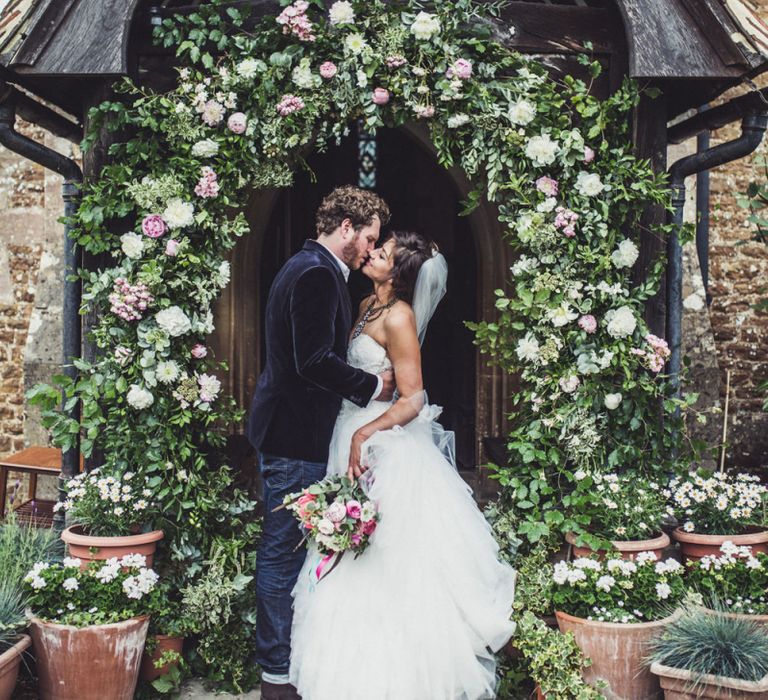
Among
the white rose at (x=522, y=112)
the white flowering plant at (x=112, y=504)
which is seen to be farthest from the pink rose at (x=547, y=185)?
the white flowering plant at (x=112, y=504)

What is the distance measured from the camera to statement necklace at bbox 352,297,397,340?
12.9 feet

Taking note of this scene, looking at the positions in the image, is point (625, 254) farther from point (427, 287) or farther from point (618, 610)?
point (618, 610)

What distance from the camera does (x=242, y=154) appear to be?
4074mm

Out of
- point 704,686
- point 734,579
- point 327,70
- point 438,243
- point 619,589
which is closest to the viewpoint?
point 704,686

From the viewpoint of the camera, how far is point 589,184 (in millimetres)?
3984

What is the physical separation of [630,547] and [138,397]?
102 inches

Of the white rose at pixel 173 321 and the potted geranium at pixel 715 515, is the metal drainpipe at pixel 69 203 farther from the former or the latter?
the potted geranium at pixel 715 515

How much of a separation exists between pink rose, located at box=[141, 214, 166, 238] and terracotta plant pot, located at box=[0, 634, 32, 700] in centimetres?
202

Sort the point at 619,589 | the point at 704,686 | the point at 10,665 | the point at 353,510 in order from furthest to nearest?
1. the point at 619,589
2. the point at 353,510
3. the point at 10,665
4. the point at 704,686

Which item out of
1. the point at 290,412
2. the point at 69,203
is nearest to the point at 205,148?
the point at 69,203

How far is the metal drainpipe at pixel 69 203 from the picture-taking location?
4230 millimetres

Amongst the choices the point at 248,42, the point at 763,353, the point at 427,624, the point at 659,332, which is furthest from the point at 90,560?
the point at 763,353

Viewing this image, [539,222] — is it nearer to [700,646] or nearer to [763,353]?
[700,646]

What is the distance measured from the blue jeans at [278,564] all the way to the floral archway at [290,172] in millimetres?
364
